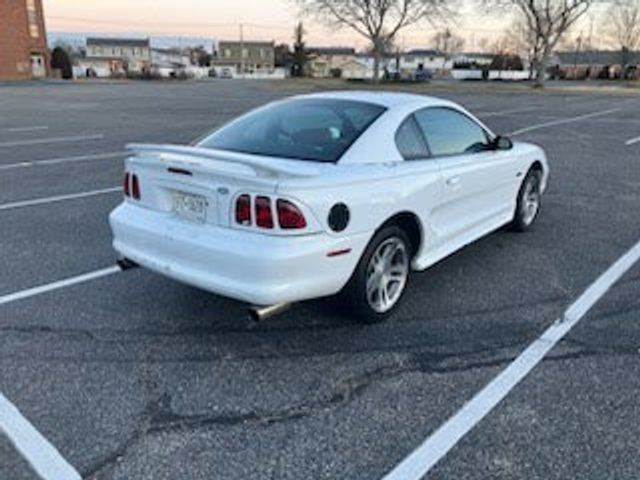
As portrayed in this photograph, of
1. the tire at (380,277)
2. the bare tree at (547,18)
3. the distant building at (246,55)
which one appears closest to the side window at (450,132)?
the tire at (380,277)

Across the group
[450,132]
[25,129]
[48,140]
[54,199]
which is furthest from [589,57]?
[450,132]

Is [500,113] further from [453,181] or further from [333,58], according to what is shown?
[333,58]

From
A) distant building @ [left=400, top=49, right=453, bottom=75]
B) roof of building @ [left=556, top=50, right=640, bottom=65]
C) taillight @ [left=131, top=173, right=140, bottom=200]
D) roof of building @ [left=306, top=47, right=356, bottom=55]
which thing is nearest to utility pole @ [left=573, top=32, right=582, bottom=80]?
roof of building @ [left=556, top=50, right=640, bottom=65]

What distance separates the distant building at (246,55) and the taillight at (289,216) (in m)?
119

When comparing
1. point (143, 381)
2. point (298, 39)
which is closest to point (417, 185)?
point (143, 381)

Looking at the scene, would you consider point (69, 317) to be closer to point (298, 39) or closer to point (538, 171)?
point (538, 171)

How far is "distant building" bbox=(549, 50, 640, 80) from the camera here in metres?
82.5

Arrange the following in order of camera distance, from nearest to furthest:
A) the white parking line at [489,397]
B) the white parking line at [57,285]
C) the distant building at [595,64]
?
1. the white parking line at [489,397]
2. the white parking line at [57,285]
3. the distant building at [595,64]

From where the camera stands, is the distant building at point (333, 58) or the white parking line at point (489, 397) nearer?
the white parking line at point (489, 397)

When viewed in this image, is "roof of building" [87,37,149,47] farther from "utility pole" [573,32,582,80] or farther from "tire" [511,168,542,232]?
"tire" [511,168,542,232]

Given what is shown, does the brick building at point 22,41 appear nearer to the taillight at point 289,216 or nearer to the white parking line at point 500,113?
the white parking line at point 500,113

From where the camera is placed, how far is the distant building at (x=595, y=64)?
271 feet

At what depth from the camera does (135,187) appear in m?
4.10

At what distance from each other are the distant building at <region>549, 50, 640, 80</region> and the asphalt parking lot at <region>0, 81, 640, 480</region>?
283 ft
